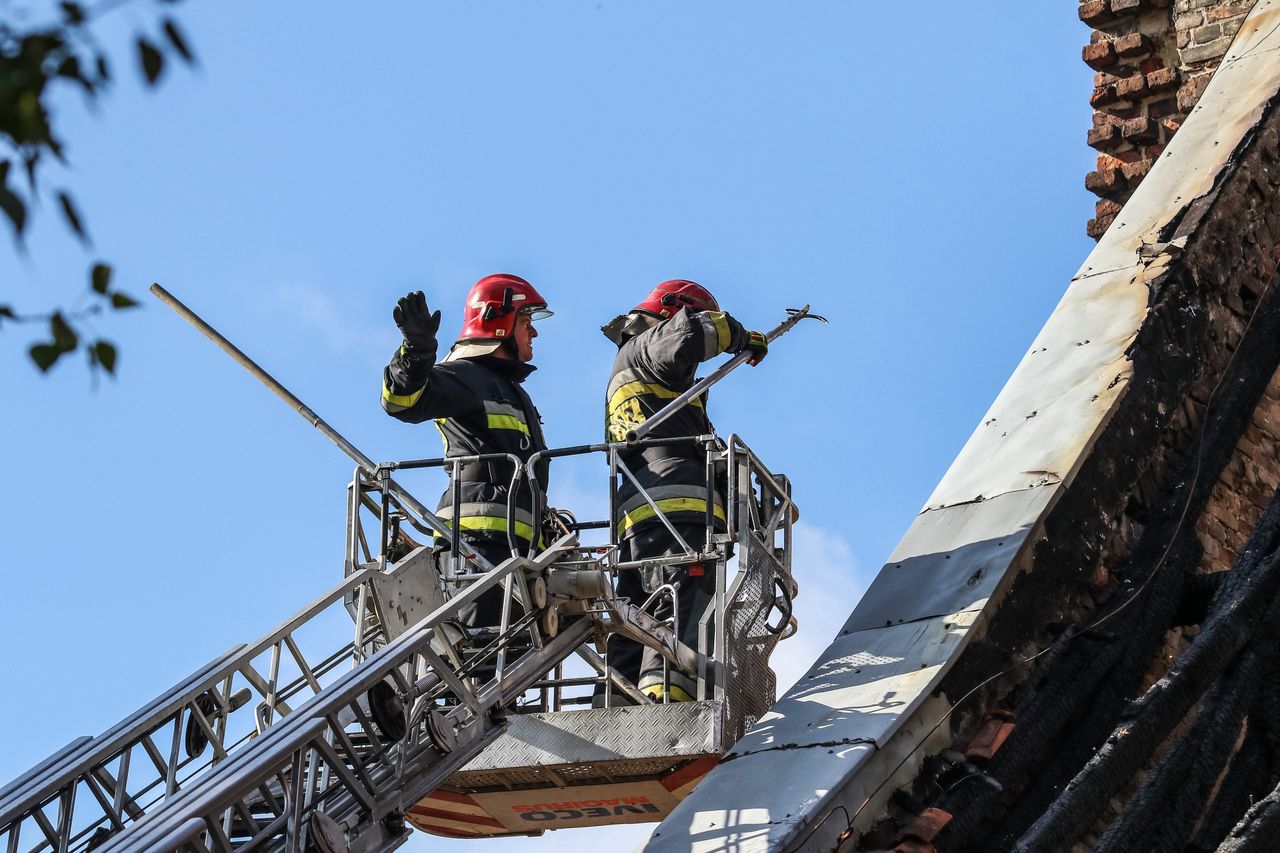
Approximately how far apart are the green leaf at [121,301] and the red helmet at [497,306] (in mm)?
7990

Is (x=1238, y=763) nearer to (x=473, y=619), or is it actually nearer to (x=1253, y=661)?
(x=1253, y=661)

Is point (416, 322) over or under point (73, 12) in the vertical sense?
over

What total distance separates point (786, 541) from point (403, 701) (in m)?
2.91

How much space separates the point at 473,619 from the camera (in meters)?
9.19

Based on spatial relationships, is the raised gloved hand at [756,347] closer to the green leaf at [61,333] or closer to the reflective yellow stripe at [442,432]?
the reflective yellow stripe at [442,432]

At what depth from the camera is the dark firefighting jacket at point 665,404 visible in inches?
388

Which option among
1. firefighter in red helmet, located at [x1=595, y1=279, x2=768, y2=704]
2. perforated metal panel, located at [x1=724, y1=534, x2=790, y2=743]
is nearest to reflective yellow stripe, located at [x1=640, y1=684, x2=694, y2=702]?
firefighter in red helmet, located at [x1=595, y1=279, x2=768, y2=704]

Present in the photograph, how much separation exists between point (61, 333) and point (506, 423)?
749cm

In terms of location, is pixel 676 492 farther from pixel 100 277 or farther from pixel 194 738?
pixel 100 277

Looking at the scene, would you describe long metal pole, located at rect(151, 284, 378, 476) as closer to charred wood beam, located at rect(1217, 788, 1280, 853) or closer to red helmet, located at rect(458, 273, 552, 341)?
red helmet, located at rect(458, 273, 552, 341)

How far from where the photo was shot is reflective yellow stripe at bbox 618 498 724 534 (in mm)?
9805

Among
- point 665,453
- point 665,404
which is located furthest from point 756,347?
point 665,453

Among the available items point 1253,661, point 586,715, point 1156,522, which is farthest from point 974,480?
point 586,715

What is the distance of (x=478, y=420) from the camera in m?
10.2
